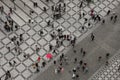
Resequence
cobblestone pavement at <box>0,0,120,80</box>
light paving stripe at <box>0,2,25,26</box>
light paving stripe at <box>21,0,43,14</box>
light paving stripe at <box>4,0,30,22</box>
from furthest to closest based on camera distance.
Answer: light paving stripe at <box>21,0,43,14</box>
light paving stripe at <box>4,0,30,22</box>
light paving stripe at <box>0,2,25,26</box>
cobblestone pavement at <box>0,0,120,80</box>

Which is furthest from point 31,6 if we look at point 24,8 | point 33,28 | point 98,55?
point 98,55

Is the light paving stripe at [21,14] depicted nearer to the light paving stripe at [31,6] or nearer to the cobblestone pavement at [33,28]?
the cobblestone pavement at [33,28]

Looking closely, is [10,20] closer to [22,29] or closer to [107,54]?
[22,29]

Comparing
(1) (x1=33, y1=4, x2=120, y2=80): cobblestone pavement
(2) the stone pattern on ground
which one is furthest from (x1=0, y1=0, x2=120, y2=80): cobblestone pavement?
(2) the stone pattern on ground

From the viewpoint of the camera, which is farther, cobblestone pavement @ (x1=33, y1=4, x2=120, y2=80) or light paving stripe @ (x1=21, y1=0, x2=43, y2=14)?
light paving stripe @ (x1=21, y1=0, x2=43, y2=14)

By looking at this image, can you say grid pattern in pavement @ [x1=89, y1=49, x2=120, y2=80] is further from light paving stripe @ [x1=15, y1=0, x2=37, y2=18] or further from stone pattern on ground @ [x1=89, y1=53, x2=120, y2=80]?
light paving stripe @ [x1=15, y1=0, x2=37, y2=18]

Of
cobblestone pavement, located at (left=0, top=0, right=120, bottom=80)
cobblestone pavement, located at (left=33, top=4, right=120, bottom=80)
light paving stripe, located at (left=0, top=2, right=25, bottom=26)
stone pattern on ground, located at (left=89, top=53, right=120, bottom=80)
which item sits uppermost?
light paving stripe, located at (left=0, top=2, right=25, bottom=26)

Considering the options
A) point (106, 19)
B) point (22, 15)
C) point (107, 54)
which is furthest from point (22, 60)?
point (106, 19)

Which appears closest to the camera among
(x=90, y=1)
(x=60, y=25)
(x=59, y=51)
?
(x=59, y=51)

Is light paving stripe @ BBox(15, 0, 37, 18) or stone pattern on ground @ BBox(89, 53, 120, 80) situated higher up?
light paving stripe @ BBox(15, 0, 37, 18)
